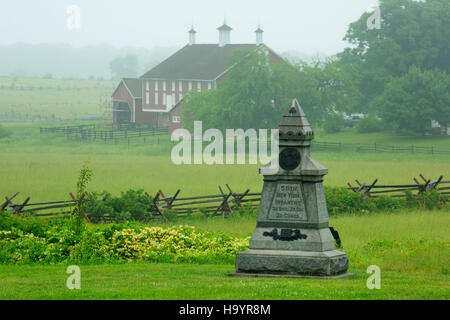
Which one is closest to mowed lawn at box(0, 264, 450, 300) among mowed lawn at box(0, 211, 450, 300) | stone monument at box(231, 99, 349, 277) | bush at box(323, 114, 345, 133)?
mowed lawn at box(0, 211, 450, 300)

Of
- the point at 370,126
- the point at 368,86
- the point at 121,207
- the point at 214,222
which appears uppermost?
the point at 368,86

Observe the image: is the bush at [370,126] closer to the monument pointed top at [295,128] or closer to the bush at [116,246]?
the bush at [116,246]

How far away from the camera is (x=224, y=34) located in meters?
93.6

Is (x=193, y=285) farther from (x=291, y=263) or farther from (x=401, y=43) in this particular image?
(x=401, y=43)

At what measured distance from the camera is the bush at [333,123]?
250 feet

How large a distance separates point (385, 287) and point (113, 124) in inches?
3096

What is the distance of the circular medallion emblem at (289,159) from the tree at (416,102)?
184 feet

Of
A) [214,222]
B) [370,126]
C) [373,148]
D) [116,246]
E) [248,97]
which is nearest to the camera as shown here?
[116,246]

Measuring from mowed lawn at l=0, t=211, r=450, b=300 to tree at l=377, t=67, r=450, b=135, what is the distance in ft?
163

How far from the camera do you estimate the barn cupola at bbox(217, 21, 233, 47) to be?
305 feet

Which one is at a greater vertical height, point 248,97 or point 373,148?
point 248,97

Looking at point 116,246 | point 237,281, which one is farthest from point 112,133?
point 237,281

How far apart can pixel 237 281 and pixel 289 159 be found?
2604 mm
